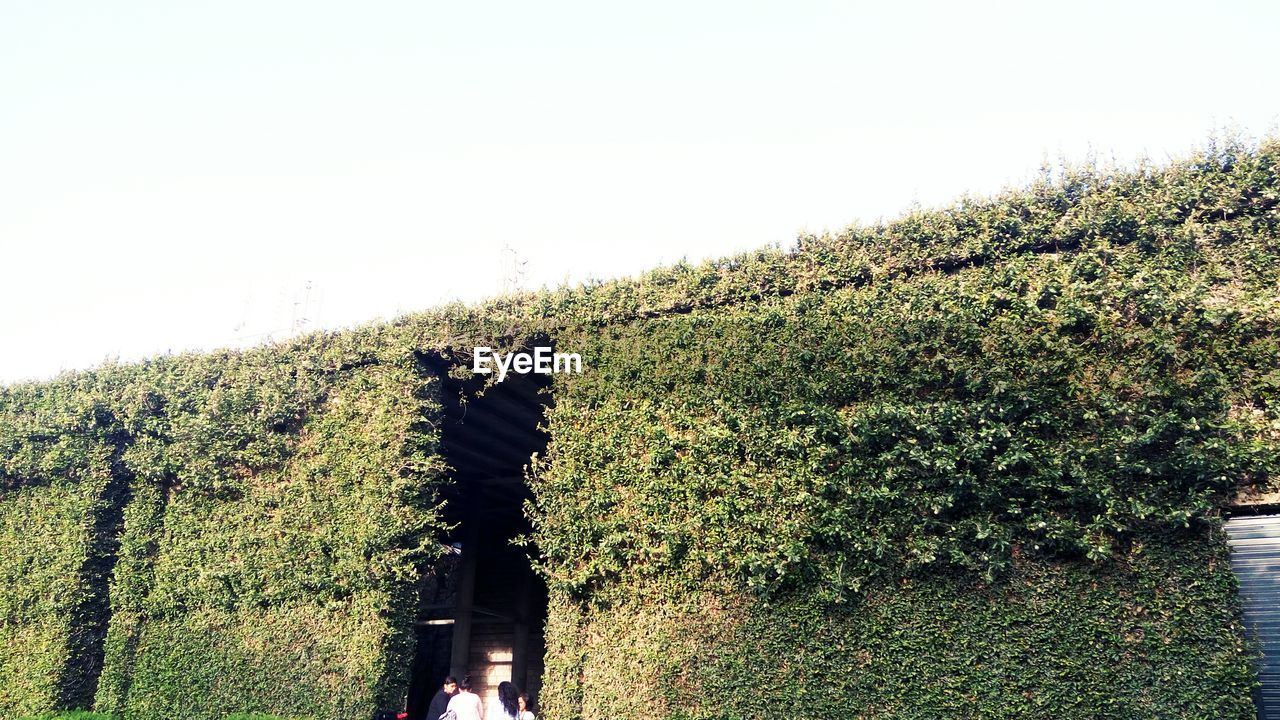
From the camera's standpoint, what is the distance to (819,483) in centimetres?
802

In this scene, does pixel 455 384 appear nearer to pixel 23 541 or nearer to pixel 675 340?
pixel 675 340

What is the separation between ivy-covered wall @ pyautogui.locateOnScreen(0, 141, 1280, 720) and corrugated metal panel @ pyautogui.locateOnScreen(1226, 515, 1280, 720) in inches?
10.3

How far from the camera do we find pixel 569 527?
355 inches

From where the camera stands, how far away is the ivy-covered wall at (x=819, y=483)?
7207 mm

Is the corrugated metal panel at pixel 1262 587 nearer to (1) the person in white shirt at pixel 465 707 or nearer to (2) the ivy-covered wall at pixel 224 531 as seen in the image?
(2) the ivy-covered wall at pixel 224 531

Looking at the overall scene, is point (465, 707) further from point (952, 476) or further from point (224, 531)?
point (952, 476)

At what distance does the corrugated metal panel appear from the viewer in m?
6.86

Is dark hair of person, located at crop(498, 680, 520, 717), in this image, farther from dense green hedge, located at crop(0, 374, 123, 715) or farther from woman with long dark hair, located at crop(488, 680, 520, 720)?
dense green hedge, located at crop(0, 374, 123, 715)

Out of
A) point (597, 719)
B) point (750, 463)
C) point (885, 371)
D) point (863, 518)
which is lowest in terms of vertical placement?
point (597, 719)

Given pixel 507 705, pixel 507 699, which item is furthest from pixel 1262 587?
pixel 507 699

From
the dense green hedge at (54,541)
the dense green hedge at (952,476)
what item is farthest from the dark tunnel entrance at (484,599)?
the dense green hedge at (952,476)

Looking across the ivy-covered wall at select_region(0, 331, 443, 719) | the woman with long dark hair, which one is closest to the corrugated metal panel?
the ivy-covered wall at select_region(0, 331, 443, 719)

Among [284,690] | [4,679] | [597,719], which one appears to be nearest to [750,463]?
[597,719]

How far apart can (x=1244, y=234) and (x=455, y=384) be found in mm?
9082
